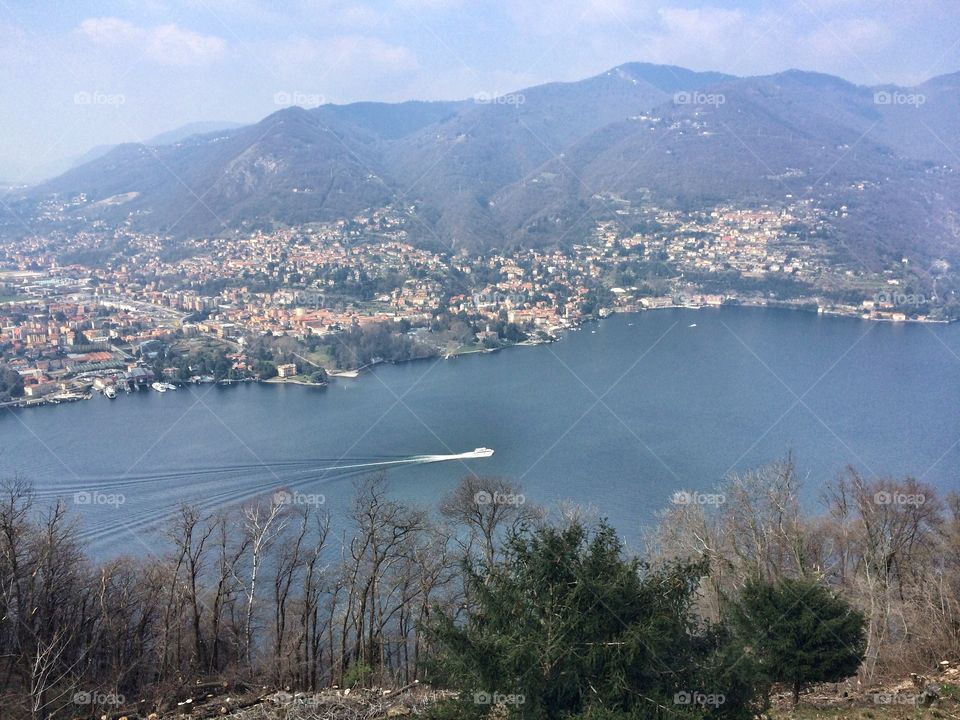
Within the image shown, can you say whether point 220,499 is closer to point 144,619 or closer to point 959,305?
point 144,619

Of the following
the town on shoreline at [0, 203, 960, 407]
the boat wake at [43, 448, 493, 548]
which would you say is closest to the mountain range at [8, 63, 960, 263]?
the town on shoreline at [0, 203, 960, 407]

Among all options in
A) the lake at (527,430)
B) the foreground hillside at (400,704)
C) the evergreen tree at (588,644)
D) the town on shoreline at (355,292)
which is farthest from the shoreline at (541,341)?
the evergreen tree at (588,644)

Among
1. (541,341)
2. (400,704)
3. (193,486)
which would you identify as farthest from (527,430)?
(400,704)

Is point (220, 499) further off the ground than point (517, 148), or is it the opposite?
point (517, 148)

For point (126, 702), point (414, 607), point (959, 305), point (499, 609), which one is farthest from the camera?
point (959, 305)

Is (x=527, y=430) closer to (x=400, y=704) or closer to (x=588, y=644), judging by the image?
(x=400, y=704)

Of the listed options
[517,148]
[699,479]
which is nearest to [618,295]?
[699,479]

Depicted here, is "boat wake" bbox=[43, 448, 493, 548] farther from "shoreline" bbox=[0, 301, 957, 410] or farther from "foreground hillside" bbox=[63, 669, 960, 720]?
"shoreline" bbox=[0, 301, 957, 410]

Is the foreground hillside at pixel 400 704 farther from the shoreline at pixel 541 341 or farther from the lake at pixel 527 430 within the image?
the shoreline at pixel 541 341
